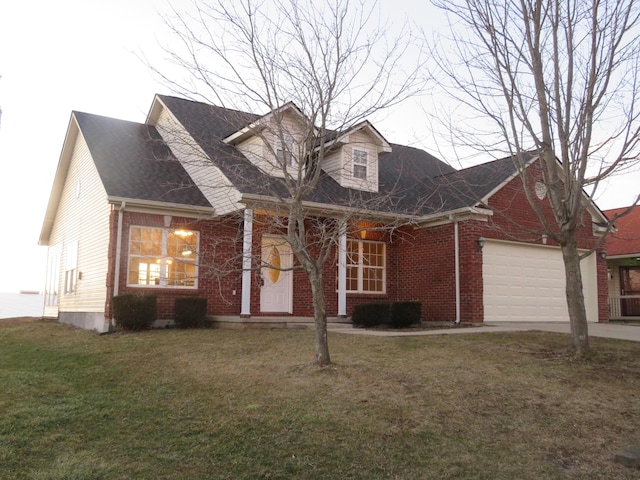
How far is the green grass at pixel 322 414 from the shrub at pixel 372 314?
181 inches

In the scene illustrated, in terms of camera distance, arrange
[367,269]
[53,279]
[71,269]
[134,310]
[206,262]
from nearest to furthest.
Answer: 1. [134,310]
2. [206,262]
3. [367,269]
4. [71,269]
5. [53,279]

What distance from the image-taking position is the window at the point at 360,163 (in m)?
16.2

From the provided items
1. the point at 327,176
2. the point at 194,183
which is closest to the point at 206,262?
the point at 194,183

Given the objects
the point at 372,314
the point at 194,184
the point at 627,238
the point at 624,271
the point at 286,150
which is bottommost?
the point at 372,314

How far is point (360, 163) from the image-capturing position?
1652 cm

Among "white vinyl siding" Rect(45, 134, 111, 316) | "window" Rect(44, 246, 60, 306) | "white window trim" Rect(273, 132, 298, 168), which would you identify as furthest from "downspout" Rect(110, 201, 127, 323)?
"window" Rect(44, 246, 60, 306)

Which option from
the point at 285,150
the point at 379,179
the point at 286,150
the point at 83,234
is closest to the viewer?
the point at 285,150

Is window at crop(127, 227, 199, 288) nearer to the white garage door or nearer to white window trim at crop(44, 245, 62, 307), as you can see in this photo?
white window trim at crop(44, 245, 62, 307)

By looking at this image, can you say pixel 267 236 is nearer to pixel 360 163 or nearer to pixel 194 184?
pixel 194 184

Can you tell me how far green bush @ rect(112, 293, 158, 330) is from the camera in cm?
1231

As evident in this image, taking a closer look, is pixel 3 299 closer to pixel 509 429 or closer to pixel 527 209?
pixel 527 209

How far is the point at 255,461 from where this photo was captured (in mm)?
5129

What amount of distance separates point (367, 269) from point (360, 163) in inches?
122

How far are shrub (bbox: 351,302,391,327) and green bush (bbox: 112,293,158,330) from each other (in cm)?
509
